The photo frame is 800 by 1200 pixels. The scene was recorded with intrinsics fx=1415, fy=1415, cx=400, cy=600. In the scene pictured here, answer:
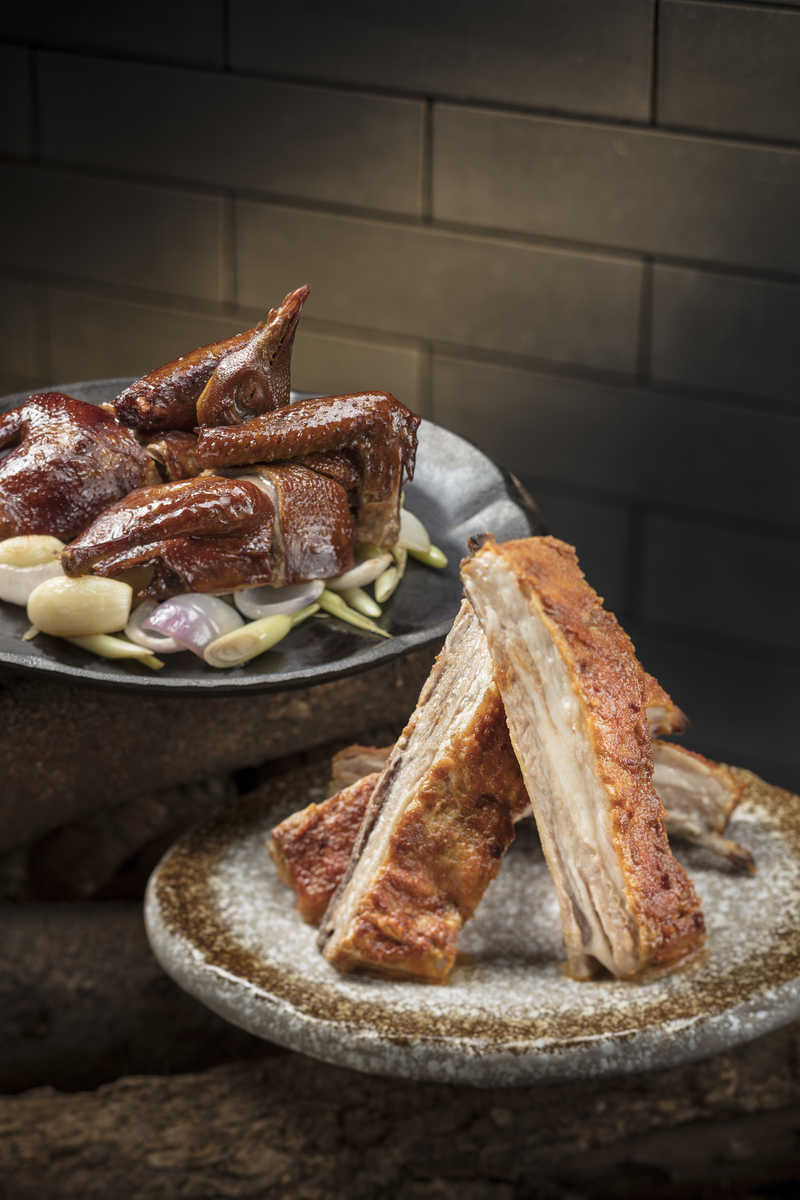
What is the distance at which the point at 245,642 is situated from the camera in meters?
1.56

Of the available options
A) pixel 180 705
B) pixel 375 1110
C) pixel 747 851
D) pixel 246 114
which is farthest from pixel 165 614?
pixel 246 114

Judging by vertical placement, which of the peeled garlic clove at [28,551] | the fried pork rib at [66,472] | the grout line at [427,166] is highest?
the grout line at [427,166]

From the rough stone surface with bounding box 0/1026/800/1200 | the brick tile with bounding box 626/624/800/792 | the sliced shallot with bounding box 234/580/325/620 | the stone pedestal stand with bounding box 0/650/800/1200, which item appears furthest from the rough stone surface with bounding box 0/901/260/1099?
the brick tile with bounding box 626/624/800/792

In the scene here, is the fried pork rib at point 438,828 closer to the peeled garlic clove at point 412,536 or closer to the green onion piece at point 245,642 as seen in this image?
the green onion piece at point 245,642

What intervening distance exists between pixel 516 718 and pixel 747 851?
0.41m

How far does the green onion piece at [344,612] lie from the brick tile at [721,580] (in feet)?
3.87

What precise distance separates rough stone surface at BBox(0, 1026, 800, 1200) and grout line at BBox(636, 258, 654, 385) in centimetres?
134

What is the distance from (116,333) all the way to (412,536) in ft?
5.51

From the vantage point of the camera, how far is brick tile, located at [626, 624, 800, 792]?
8.94ft

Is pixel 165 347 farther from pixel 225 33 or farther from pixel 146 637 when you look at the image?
pixel 146 637

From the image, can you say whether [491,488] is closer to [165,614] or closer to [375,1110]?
[165,614]

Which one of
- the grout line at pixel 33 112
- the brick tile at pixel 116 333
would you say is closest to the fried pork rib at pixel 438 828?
the brick tile at pixel 116 333

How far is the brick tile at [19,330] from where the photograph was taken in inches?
132

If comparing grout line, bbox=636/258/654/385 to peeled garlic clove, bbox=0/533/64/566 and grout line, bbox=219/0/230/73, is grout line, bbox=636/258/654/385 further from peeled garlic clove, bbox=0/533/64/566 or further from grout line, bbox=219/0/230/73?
peeled garlic clove, bbox=0/533/64/566
